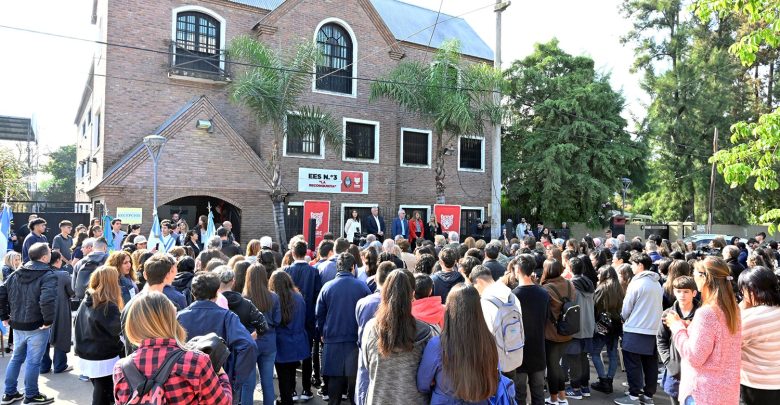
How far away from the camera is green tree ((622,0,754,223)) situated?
102ft

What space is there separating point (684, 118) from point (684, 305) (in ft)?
101

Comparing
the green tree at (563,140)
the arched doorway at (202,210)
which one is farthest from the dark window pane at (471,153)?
the arched doorway at (202,210)

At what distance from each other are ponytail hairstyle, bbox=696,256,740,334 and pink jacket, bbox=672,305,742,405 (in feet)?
0.14

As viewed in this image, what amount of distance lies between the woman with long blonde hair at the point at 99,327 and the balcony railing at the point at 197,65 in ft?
49.7

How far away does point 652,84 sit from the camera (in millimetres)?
32438

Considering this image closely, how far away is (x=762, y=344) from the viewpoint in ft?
13.2

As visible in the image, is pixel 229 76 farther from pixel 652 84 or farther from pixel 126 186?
pixel 652 84

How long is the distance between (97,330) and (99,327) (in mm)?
31

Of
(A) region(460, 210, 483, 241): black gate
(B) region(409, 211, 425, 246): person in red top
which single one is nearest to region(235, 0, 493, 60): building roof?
(A) region(460, 210, 483, 241): black gate

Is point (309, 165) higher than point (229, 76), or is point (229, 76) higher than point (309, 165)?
point (229, 76)

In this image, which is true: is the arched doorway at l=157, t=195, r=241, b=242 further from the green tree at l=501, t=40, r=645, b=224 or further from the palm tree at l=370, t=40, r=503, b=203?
the green tree at l=501, t=40, r=645, b=224

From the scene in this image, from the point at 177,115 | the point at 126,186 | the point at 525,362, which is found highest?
the point at 177,115

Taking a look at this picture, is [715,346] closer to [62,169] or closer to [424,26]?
[424,26]

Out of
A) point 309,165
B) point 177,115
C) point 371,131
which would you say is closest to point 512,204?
point 371,131
